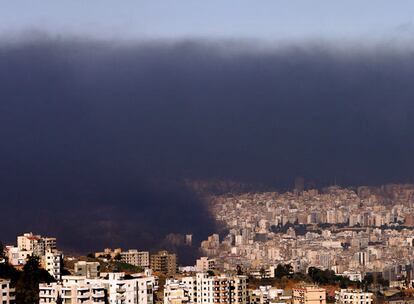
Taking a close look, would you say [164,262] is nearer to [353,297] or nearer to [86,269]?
[86,269]

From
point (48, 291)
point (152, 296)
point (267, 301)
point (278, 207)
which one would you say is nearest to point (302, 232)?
point (278, 207)

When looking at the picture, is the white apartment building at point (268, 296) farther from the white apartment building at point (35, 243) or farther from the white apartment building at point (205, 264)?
the white apartment building at point (35, 243)

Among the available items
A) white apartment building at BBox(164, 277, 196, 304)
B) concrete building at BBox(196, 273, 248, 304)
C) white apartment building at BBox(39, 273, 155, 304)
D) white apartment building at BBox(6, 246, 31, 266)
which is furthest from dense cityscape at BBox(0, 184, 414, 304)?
white apartment building at BBox(39, 273, 155, 304)

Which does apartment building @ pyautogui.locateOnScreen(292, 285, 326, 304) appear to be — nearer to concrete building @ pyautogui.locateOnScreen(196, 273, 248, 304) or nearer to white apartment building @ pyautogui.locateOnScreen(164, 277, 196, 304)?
concrete building @ pyautogui.locateOnScreen(196, 273, 248, 304)

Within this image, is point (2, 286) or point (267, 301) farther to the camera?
point (267, 301)

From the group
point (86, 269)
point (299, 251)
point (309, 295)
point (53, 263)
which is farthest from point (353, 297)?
point (299, 251)

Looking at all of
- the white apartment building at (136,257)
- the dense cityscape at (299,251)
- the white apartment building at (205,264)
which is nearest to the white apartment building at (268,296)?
the dense cityscape at (299,251)

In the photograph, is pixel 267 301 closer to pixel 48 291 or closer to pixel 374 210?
pixel 48 291
